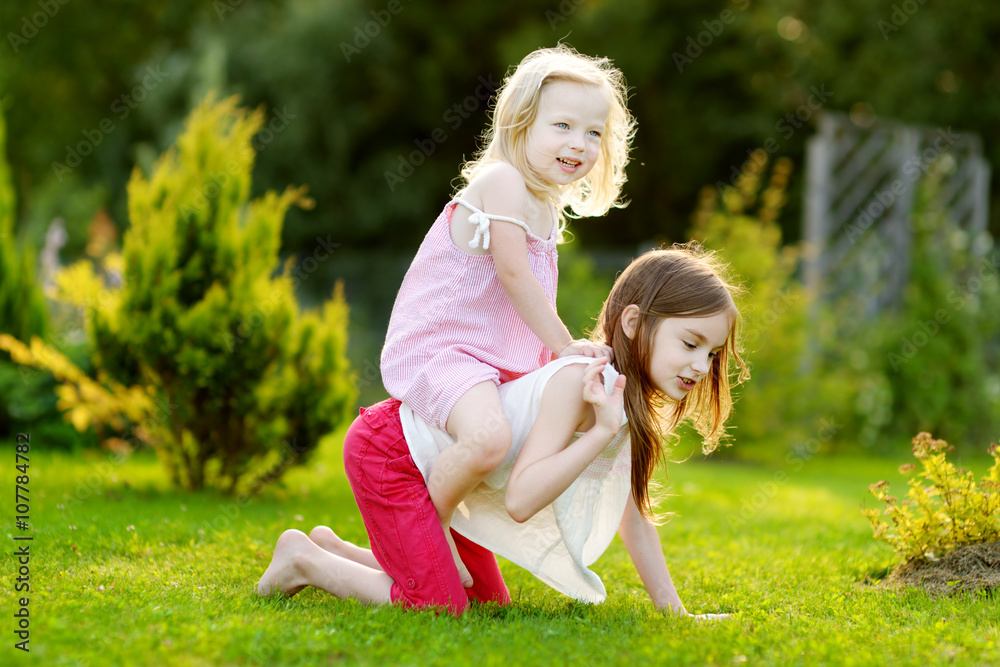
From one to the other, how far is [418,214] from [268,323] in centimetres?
1314

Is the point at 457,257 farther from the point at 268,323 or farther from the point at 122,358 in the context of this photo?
the point at 122,358

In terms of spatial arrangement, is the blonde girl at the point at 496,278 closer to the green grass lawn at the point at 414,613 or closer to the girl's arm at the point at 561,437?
the girl's arm at the point at 561,437

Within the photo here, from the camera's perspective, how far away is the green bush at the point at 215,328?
4.79 m

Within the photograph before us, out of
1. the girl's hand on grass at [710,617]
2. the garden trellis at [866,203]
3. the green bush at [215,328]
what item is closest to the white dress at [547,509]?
the girl's hand on grass at [710,617]

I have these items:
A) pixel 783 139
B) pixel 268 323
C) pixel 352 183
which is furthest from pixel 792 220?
pixel 268 323

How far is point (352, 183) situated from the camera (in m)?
17.5

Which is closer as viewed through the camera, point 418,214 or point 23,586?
point 23,586

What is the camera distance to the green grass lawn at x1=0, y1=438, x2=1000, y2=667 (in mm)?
2523

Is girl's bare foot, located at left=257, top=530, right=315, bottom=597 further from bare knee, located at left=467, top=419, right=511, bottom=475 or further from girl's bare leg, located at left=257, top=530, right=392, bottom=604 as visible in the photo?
bare knee, located at left=467, top=419, right=511, bottom=475

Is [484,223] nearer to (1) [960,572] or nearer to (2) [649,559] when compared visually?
(2) [649,559]

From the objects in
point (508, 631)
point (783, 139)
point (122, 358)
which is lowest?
point (508, 631)

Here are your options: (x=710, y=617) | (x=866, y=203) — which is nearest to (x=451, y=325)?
(x=710, y=617)

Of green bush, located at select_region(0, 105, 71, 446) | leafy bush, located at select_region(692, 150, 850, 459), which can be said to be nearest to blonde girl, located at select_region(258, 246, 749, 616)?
green bush, located at select_region(0, 105, 71, 446)

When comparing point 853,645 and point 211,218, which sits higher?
point 211,218
